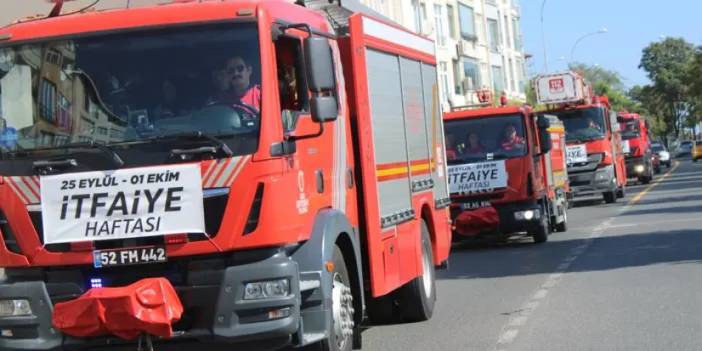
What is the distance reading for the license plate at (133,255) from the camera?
746 cm

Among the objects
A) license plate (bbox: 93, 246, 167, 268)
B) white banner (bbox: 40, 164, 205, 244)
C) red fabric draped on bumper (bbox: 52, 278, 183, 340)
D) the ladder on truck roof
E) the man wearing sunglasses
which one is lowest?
red fabric draped on bumper (bbox: 52, 278, 183, 340)

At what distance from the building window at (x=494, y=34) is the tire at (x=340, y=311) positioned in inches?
2468

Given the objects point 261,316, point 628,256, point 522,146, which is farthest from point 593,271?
point 261,316

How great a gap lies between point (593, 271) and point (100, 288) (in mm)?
9219

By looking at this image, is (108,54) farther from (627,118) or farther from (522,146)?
(627,118)

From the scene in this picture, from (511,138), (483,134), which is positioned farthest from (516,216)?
(483,134)

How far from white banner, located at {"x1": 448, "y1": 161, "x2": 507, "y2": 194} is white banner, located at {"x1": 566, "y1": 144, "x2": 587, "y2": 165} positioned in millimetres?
11262

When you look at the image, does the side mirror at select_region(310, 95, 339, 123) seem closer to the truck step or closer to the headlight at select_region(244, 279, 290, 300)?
the headlight at select_region(244, 279, 290, 300)

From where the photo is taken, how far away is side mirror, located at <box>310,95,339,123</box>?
7.80 m

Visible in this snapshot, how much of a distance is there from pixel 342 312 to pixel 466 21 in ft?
187

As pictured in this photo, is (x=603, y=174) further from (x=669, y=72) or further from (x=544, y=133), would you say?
(x=669, y=72)

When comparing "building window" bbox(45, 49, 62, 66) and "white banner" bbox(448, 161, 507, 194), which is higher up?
"building window" bbox(45, 49, 62, 66)

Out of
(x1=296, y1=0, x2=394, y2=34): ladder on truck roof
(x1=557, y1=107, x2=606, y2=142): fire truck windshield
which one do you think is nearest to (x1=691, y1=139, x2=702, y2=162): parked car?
(x1=557, y1=107, x2=606, y2=142): fire truck windshield

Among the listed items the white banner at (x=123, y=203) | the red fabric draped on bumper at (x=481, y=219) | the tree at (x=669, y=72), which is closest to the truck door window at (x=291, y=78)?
the white banner at (x=123, y=203)
